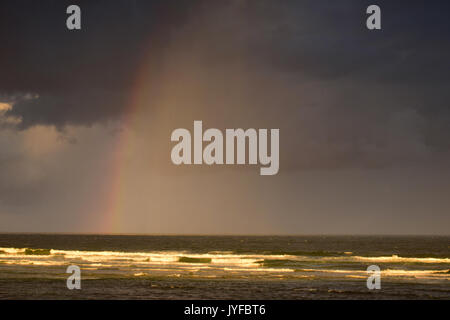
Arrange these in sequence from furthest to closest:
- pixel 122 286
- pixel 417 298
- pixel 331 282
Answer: pixel 331 282
pixel 122 286
pixel 417 298

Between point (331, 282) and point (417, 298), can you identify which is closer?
point (417, 298)

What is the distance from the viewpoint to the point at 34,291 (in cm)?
3791

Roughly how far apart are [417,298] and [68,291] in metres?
24.5
